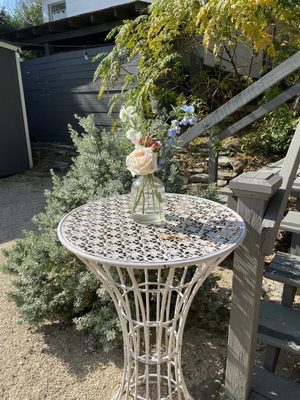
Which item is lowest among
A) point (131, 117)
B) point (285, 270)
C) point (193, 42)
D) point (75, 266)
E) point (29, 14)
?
point (75, 266)

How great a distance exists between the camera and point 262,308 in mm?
1771

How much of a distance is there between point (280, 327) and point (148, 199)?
3.08 ft

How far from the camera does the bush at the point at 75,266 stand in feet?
6.41

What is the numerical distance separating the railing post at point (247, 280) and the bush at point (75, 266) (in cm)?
57

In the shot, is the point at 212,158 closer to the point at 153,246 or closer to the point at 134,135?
the point at 134,135

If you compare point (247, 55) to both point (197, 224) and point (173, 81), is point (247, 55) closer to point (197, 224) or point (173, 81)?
point (173, 81)

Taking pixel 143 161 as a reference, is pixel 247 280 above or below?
below

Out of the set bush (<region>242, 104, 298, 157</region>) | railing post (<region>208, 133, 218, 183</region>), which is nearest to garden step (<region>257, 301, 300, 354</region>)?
railing post (<region>208, 133, 218, 183</region>)

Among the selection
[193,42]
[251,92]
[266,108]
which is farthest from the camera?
[193,42]

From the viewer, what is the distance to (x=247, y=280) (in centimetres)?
134

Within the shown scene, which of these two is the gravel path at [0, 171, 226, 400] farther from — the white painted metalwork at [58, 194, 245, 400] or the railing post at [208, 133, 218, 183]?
the railing post at [208, 133, 218, 183]

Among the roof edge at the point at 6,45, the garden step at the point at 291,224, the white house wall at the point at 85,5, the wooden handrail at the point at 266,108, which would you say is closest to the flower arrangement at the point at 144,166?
the garden step at the point at 291,224

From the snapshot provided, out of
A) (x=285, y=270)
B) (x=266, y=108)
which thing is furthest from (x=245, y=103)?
(x=285, y=270)

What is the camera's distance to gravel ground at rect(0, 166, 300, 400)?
1695mm
